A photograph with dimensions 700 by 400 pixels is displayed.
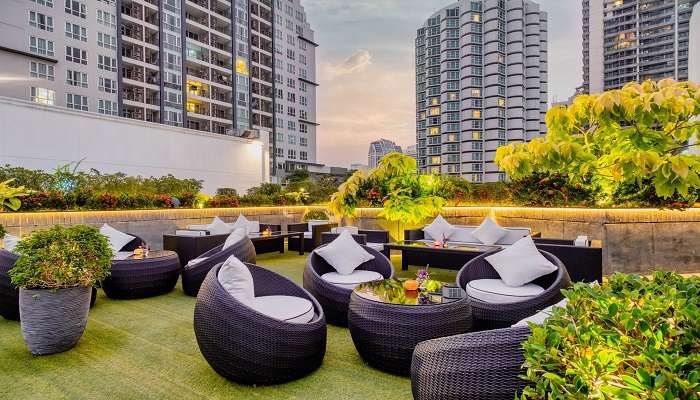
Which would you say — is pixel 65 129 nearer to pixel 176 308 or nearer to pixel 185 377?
pixel 176 308

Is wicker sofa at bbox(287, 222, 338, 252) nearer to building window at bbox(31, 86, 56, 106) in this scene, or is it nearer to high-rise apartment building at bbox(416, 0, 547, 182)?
building window at bbox(31, 86, 56, 106)

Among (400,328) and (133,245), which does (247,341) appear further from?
(133,245)

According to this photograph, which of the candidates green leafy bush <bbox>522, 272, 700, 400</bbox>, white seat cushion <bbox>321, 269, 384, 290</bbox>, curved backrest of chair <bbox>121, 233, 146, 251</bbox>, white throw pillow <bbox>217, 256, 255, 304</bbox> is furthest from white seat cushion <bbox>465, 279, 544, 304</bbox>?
curved backrest of chair <bbox>121, 233, 146, 251</bbox>

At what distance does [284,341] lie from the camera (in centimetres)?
272

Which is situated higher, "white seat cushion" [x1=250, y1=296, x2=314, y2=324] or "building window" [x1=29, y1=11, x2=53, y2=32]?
"building window" [x1=29, y1=11, x2=53, y2=32]

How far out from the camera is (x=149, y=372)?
3006 millimetres

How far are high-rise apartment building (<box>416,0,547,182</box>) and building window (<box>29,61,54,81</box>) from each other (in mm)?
35257

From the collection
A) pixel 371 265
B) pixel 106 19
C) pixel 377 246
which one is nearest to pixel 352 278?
pixel 371 265

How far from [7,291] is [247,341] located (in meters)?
3.19

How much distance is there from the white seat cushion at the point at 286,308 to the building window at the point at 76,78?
29795mm

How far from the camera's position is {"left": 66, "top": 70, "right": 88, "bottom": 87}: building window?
26058 millimetres

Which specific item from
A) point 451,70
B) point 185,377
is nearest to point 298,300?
point 185,377

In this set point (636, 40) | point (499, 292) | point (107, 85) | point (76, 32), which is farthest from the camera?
point (636, 40)

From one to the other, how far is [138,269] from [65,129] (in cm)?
1214
